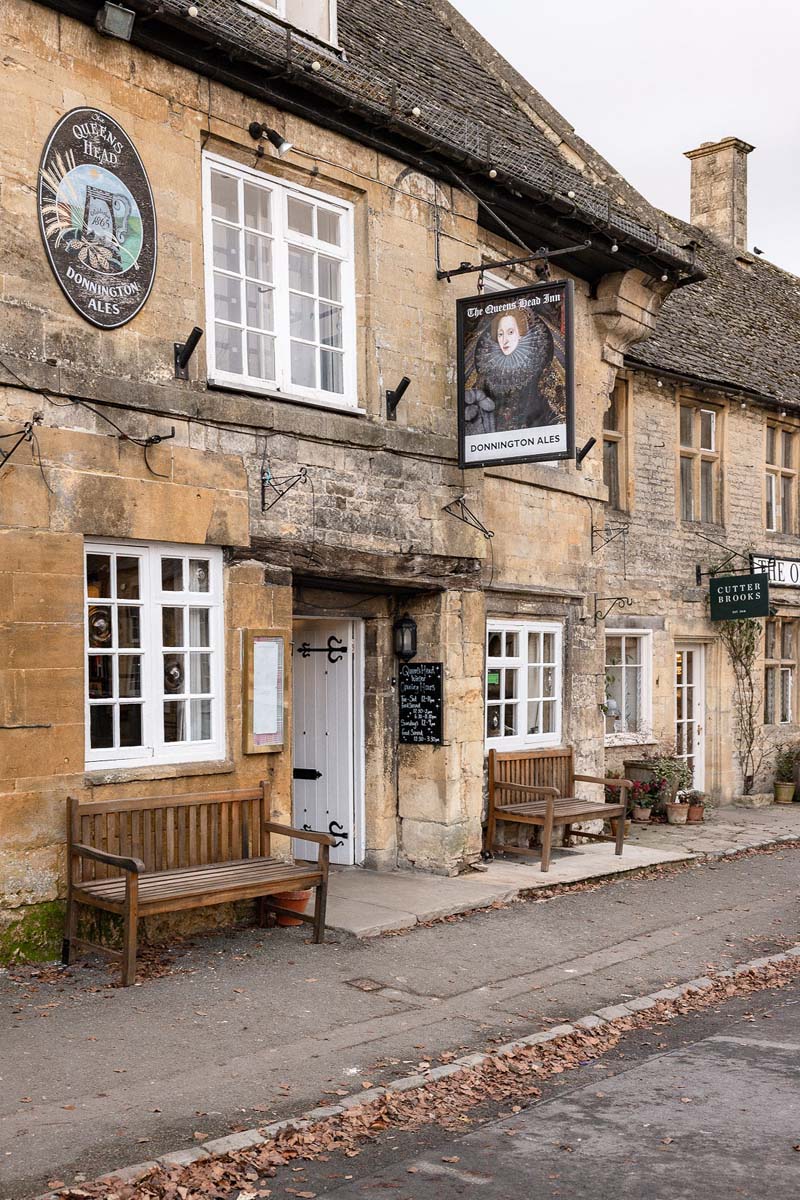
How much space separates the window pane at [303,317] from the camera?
9.61 meters

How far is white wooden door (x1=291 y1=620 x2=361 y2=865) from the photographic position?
35.8ft

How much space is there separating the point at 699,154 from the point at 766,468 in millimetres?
8397

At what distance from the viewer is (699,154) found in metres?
23.6

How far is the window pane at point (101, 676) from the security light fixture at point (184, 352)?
2.02m

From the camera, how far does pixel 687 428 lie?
1709 cm

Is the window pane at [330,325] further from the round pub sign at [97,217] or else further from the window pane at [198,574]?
the window pane at [198,574]

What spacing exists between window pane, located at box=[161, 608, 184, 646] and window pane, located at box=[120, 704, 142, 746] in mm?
513

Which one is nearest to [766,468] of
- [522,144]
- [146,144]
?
[522,144]

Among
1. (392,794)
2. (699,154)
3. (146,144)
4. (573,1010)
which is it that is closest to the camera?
(573,1010)

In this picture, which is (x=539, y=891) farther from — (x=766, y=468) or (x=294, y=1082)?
(x=766, y=468)

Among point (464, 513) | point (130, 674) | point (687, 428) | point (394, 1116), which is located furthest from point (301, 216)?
point (687, 428)

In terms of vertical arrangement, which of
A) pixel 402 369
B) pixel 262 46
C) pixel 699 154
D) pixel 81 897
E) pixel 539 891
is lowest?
pixel 539 891

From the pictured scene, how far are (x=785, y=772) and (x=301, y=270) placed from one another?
12043 mm

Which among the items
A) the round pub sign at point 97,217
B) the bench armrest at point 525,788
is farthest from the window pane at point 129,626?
the bench armrest at point 525,788
